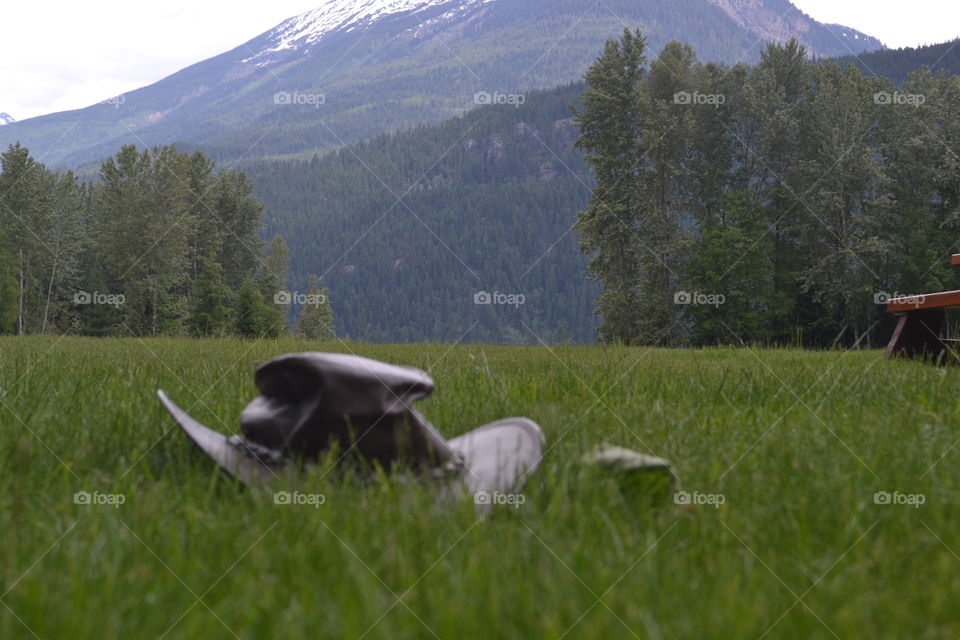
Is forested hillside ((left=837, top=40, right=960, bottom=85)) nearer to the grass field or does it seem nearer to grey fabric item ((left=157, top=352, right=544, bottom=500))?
the grass field

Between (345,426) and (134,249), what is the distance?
57.9 m

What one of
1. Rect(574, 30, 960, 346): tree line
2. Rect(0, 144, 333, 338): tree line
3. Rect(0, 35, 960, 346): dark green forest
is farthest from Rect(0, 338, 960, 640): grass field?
Rect(0, 144, 333, 338): tree line

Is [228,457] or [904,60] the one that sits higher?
[904,60]

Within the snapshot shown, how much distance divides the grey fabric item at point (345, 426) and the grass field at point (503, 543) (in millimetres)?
120

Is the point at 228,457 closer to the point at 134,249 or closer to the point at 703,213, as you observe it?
the point at 703,213

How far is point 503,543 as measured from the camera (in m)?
2.20

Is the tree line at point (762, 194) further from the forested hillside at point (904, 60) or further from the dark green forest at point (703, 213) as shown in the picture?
the forested hillside at point (904, 60)

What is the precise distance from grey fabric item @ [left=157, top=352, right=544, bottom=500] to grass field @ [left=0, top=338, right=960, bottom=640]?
0.12 m

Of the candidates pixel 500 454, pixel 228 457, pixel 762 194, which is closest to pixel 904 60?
pixel 762 194

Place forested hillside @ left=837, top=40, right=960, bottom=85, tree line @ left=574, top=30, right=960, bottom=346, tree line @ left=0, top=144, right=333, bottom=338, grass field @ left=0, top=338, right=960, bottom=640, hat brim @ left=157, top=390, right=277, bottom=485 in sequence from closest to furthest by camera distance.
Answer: grass field @ left=0, top=338, right=960, bottom=640, hat brim @ left=157, top=390, right=277, bottom=485, tree line @ left=574, top=30, right=960, bottom=346, tree line @ left=0, top=144, right=333, bottom=338, forested hillside @ left=837, top=40, right=960, bottom=85

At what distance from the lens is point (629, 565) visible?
6.82 ft

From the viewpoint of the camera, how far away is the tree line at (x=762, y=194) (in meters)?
40.5

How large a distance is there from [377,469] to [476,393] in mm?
2326

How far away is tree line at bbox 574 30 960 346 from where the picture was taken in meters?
40.5
